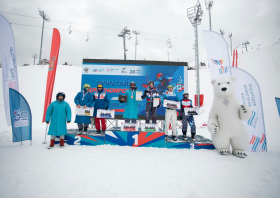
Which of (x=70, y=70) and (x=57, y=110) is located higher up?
(x=70, y=70)

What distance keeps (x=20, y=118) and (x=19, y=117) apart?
32 millimetres

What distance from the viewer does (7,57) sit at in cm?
406

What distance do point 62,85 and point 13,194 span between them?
13494mm

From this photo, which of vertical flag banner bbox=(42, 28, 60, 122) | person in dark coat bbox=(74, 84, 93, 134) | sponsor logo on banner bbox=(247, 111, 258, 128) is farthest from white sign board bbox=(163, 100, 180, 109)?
vertical flag banner bbox=(42, 28, 60, 122)

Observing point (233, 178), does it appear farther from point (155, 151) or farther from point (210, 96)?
point (210, 96)

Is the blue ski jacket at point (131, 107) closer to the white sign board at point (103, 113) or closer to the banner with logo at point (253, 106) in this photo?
the white sign board at point (103, 113)

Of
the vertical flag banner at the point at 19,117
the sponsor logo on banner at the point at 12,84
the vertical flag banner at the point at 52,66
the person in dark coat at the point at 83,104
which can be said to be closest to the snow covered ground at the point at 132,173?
the vertical flag banner at the point at 19,117

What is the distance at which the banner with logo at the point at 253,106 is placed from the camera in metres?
3.27

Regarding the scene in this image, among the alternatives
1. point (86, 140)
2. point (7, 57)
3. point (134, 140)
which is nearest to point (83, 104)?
point (86, 140)

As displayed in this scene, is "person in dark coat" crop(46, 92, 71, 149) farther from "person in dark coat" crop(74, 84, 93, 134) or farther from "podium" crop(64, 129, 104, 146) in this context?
"person in dark coat" crop(74, 84, 93, 134)

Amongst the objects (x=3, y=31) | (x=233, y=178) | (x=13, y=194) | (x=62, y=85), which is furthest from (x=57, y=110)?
(x=62, y=85)

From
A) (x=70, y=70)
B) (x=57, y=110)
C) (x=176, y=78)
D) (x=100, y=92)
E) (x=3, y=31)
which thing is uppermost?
(x=70, y=70)

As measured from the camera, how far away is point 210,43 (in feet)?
13.2

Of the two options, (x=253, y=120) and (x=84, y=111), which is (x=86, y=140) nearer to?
(x=84, y=111)
